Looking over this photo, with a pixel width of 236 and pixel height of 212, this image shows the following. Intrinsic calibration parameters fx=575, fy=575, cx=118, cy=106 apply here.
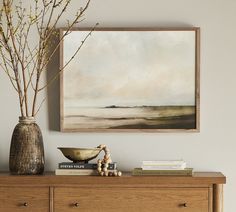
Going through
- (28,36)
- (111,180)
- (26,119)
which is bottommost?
(111,180)

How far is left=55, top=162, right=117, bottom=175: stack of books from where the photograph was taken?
10.3 feet

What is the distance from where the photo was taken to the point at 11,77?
334 cm

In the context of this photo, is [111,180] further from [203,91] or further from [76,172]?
[203,91]

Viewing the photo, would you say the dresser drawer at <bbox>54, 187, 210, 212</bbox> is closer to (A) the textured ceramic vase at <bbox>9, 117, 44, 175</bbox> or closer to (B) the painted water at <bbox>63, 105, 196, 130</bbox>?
(A) the textured ceramic vase at <bbox>9, 117, 44, 175</bbox>

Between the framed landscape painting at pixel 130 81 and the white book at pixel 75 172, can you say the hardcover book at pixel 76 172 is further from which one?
the framed landscape painting at pixel 130 81

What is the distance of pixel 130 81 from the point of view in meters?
3.36

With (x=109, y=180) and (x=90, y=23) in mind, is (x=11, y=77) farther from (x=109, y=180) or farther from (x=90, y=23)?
(x=109, y=180)

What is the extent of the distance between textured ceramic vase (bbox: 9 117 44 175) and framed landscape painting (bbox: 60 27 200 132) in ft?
0.76

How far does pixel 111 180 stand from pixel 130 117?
1.52 ft

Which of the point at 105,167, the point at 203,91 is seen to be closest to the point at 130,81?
the point at 203,91

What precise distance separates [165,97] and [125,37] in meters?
0.42

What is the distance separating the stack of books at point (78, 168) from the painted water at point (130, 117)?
28 cm

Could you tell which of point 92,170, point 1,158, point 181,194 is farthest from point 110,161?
point 1,158

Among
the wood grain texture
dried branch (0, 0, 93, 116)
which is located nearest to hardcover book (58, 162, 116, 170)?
dried branch (0, 0, 93, 116)
